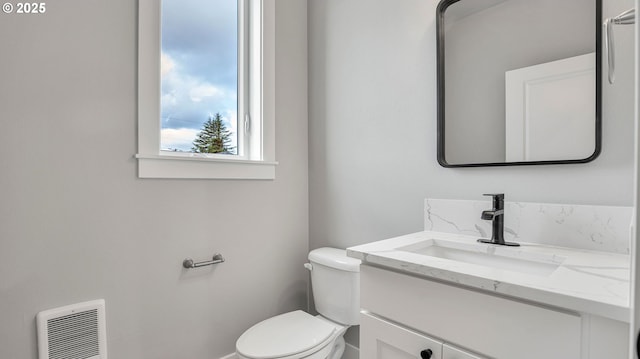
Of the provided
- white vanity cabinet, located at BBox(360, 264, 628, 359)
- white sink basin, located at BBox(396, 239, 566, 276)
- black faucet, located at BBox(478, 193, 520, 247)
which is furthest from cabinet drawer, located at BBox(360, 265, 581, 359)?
black faucet, located at BBox(478, 193, 520, 247)

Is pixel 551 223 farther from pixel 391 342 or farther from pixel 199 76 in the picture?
pixel 199 76

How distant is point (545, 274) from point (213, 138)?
5.14ft

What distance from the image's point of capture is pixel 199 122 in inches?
66.2

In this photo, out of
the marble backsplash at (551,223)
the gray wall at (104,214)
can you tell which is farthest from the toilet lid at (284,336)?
the marble backsplash at (551,223)

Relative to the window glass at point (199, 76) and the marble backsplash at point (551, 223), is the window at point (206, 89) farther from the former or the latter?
the marble backsplash at point (551, 223)

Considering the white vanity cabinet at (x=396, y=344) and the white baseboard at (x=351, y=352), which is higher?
the white vanity cabinet at (x=396, y=344)

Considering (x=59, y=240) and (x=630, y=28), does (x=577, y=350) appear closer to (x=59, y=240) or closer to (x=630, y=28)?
(x=630, y=28)

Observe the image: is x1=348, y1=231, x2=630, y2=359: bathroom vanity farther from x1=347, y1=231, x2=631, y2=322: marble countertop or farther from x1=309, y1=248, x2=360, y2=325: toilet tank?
x1=309, y1=248, x2=360, y2=325: toilet tank

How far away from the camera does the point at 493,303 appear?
75 cm

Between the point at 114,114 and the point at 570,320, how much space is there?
5.44 ft

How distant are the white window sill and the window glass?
0.40 ft

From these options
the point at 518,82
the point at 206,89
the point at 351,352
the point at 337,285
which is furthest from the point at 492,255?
the point at 206,89

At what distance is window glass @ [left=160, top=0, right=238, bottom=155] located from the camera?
1.57 m

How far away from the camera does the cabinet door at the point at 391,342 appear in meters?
0.86
